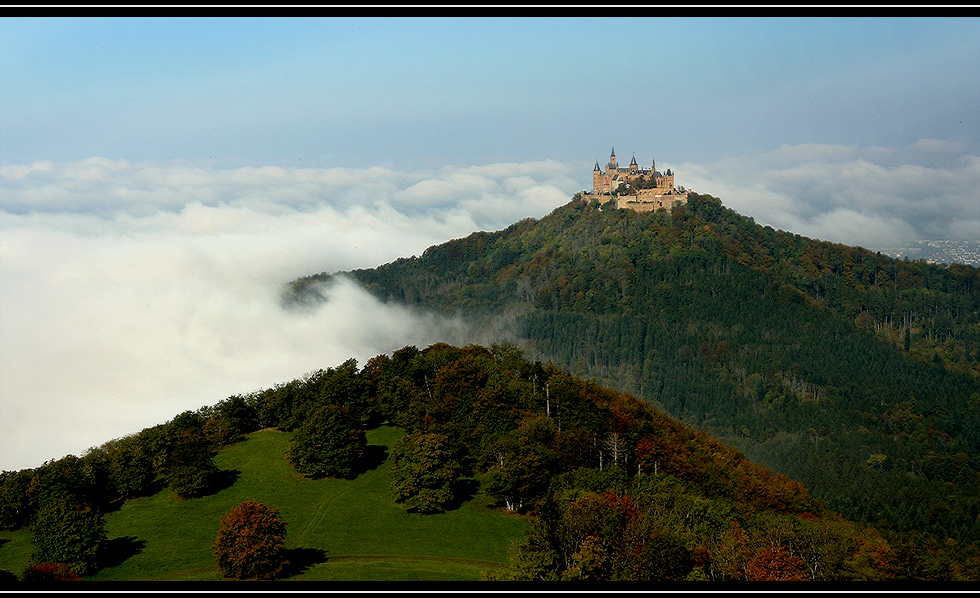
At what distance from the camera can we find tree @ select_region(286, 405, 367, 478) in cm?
Answer: 6109

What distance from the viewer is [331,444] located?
61.7 m

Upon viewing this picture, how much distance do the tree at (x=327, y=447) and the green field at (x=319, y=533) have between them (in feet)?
3.13

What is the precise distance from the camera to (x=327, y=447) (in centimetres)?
6166

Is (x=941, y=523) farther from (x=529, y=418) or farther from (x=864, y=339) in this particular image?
(x=864, y=339)

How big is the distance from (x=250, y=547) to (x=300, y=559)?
433cm

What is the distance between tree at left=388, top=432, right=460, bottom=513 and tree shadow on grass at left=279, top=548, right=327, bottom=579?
8.72m

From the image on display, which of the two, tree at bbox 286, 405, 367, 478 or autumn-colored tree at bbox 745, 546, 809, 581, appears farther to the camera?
tree at bbox 286, 405, 367, 478

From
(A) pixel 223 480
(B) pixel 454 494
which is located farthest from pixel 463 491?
(A) pixel 223 480

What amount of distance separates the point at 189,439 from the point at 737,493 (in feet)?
148

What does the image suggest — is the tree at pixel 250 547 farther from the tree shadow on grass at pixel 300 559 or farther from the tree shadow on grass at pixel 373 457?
the tree shadow on grass at pixel 373 457

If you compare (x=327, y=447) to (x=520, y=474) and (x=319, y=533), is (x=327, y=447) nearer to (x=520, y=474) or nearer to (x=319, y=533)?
(x=319, y=533)

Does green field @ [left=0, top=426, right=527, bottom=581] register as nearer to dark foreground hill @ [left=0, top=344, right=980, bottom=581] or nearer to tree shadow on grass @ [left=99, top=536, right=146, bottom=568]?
tree shadow on grass @ [left=99, top=536, right=146, bottom=568]

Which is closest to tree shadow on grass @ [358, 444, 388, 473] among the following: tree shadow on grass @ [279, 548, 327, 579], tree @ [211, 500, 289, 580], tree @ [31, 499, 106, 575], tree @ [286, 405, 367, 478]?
tree @ [286, 405, 367, 478]
